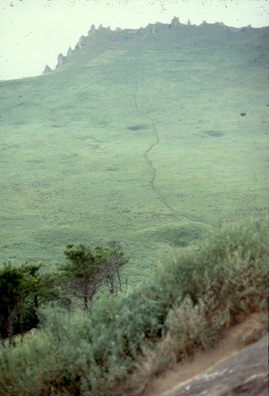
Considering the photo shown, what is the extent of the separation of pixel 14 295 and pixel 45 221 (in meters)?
50.0

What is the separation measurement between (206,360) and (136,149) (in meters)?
101

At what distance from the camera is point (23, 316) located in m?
35.3

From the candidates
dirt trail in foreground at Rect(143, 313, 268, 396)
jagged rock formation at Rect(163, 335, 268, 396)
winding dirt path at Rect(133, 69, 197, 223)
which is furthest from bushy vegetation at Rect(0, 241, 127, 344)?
winding dirt path at Rect(133, 69, 197, 223)

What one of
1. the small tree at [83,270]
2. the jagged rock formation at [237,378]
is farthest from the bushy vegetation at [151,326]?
the small tree at [83,270]

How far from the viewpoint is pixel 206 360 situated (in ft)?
23.2

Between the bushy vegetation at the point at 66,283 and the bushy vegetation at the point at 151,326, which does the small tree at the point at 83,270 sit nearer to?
the bushy vegetation at the point at 66,283

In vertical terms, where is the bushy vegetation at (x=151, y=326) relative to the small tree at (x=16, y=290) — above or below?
above

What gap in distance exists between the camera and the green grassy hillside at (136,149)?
228ft

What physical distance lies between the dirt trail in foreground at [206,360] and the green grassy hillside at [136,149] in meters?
36.9

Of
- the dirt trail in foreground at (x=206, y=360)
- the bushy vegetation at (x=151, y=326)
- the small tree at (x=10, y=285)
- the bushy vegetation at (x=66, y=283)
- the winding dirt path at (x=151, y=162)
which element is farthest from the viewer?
the winding dirt path at (x=151, y=162)

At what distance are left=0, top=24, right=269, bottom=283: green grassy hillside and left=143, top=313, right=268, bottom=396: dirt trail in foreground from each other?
3692 cm

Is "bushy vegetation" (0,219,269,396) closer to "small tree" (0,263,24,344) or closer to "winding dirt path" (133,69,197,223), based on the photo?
"small tree" (0,263,24,344)

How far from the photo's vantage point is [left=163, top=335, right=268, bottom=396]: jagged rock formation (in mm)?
5832

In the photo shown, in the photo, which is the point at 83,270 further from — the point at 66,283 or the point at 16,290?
the point at 16,290
